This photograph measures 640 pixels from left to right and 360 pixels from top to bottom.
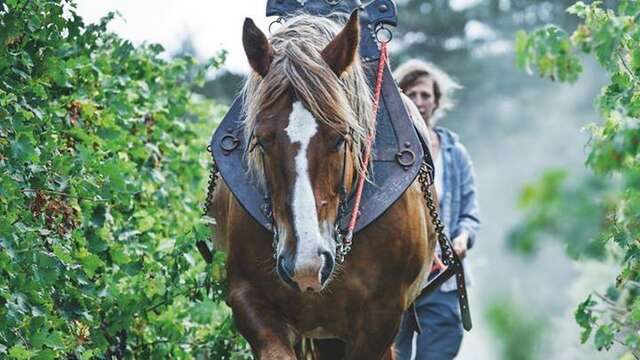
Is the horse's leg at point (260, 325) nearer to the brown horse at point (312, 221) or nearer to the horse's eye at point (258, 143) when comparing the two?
the brown horse at point (312, 221)

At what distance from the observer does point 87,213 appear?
4.61m

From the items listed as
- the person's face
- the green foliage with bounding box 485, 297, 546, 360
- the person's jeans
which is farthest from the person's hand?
the green foliage with bounding box 485, 297, 546, 360

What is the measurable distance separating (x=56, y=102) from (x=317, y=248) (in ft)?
6.11

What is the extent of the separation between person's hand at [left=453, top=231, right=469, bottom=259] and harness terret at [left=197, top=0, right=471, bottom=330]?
1.80ft

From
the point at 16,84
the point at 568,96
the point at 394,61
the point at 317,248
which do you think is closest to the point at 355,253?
the point at 317,248

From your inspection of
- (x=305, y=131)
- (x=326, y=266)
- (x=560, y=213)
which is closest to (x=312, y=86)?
(x=305, y=131)

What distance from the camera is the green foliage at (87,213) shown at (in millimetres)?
4008

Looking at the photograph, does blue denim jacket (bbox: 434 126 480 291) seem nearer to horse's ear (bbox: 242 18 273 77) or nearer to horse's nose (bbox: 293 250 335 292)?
horse's ear (bbox: 242 18 273 77)

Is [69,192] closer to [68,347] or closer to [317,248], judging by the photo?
[68,347]

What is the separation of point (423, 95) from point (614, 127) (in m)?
2.26

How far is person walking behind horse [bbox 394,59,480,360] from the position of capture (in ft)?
19.4

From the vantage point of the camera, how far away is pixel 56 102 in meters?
5.22

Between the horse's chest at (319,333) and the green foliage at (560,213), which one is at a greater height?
the horse's chest at (319,333)

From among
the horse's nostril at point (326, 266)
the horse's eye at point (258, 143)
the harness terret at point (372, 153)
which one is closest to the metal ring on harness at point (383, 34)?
the harness terret at point (372, 153)
